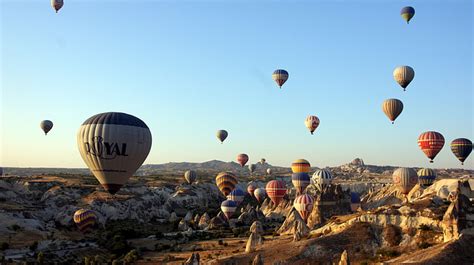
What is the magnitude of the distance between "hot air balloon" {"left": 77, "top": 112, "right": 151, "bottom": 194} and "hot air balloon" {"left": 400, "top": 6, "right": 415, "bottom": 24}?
6011 cm

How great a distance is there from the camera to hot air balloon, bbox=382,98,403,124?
82875 millimetres

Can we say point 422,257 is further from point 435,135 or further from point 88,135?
point 435,135

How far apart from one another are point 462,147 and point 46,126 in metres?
105

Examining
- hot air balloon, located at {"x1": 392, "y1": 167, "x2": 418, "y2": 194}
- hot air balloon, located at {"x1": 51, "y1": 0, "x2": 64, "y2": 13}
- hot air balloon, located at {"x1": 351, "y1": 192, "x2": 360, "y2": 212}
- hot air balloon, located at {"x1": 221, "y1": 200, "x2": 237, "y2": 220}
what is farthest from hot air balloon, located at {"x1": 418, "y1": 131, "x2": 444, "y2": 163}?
hot air balloon, located at {"x1": 51, "y1": 0, "x2": 64, "y2": 13}

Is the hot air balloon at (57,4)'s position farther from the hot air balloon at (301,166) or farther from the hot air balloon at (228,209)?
the hot air balloon at (301,166)

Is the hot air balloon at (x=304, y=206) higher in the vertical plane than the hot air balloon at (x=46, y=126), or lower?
lower

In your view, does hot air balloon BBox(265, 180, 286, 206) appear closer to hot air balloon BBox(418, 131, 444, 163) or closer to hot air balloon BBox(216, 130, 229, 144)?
hot air balloon BBox(418, 131, 444, 163)

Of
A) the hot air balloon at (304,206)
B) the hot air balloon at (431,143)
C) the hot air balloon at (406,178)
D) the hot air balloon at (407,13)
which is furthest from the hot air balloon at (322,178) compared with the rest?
the hot air balloon at (407,13)

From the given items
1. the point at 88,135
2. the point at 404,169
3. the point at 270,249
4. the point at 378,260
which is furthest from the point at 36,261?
the point at 404,169

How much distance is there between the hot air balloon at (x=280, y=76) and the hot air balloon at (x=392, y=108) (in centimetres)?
2398

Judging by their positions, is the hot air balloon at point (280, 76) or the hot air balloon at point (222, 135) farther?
the hot air balloon at point (222, 135)

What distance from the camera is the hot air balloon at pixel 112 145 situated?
49.6m

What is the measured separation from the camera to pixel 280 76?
327 ft

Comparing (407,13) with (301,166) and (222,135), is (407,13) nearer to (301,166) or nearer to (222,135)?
(301,166)
